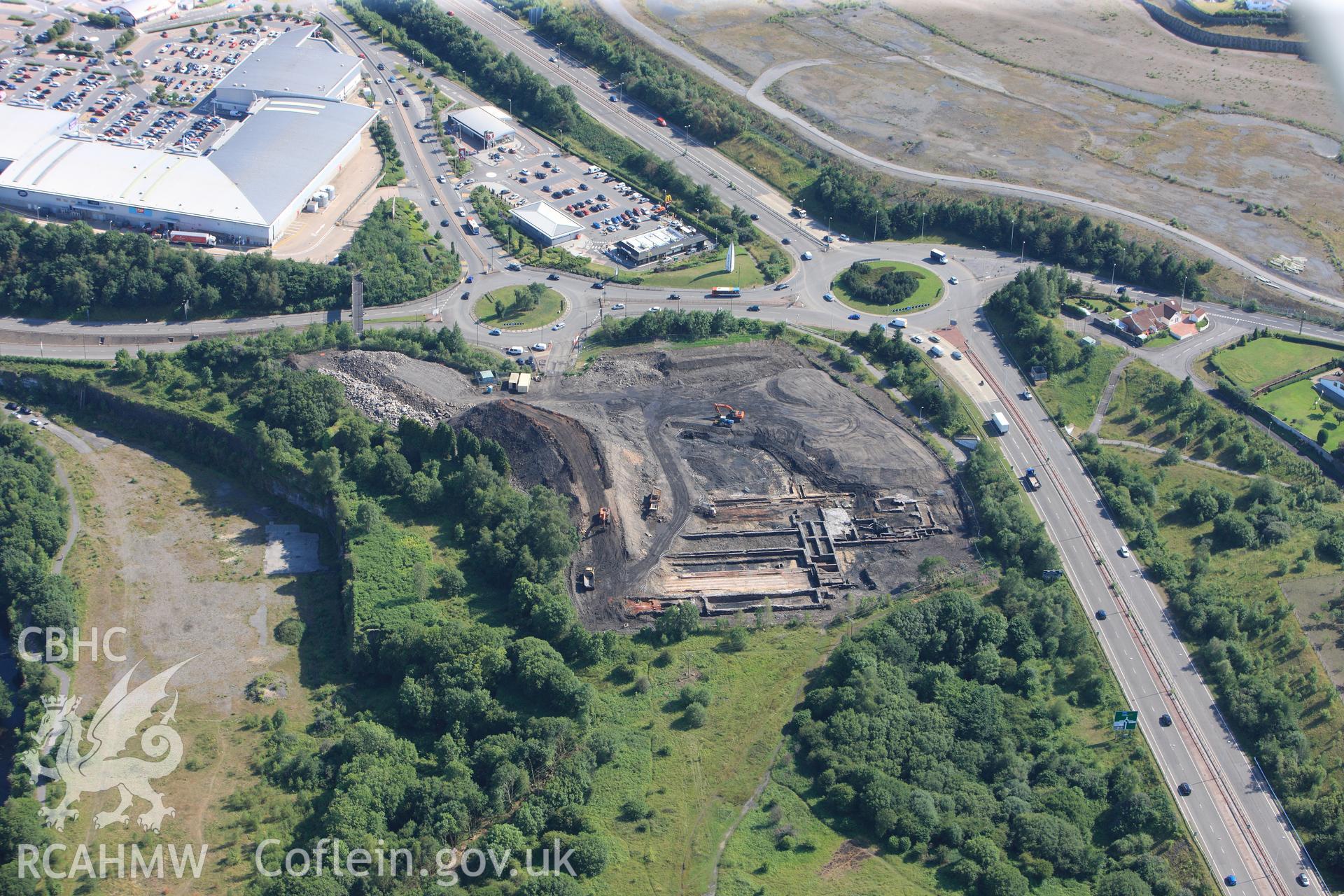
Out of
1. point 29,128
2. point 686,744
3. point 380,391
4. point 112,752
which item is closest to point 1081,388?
point 686,744

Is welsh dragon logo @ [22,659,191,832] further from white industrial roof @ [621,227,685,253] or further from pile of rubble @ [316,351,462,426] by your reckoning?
white industrial roof @ [621,227,685,253]

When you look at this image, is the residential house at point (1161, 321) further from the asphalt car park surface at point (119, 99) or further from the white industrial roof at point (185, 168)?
the asphalt car park surface at point (119, 99)

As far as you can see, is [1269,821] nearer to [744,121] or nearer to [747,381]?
[747,381]

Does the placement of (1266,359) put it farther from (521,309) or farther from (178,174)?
(178,174)

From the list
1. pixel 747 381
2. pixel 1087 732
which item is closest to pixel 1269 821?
pixel 1087 732

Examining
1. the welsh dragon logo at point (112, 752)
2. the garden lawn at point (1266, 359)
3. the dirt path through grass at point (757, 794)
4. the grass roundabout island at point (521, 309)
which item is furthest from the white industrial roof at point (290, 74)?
the garden lawn at point (1266, 359)

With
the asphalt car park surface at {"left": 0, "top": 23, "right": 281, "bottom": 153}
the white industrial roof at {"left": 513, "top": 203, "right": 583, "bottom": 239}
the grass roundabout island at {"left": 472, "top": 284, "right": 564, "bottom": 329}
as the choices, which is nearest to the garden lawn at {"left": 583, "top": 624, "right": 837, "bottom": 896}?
the grass roundabout island at {"left": 472, "top": 284, "right": 564, "bottom": 329}
